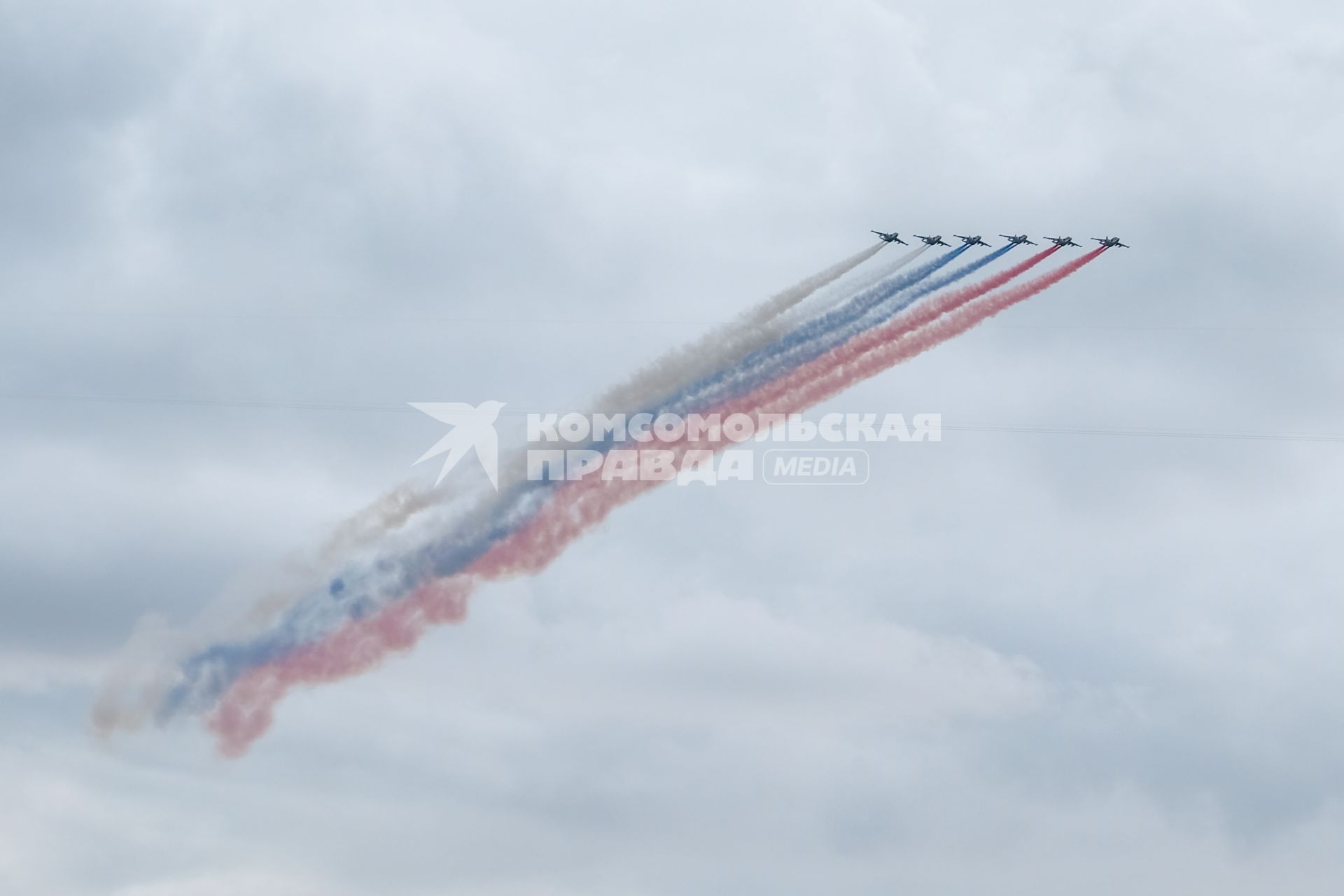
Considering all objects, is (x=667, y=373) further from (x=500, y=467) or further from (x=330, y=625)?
(x=330, y=625)

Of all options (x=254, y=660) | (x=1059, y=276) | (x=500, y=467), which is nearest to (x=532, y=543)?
(x=500, y=467)

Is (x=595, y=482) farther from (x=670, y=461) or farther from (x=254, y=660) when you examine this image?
(x=254, y=660)

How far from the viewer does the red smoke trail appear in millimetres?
139500

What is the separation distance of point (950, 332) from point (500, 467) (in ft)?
67.4

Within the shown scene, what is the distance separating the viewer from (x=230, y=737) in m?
143

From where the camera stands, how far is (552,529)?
460ft

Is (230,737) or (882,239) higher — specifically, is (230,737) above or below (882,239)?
below

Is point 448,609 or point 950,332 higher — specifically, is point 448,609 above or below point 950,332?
below

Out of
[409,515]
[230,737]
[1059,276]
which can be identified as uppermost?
[1059,276]

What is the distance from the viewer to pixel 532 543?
460ft

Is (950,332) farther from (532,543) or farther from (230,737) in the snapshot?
(230,737)

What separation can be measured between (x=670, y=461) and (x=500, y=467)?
7.48 metres

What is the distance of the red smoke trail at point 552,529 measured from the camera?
140m

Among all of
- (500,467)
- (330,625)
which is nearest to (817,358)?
(500,467)
